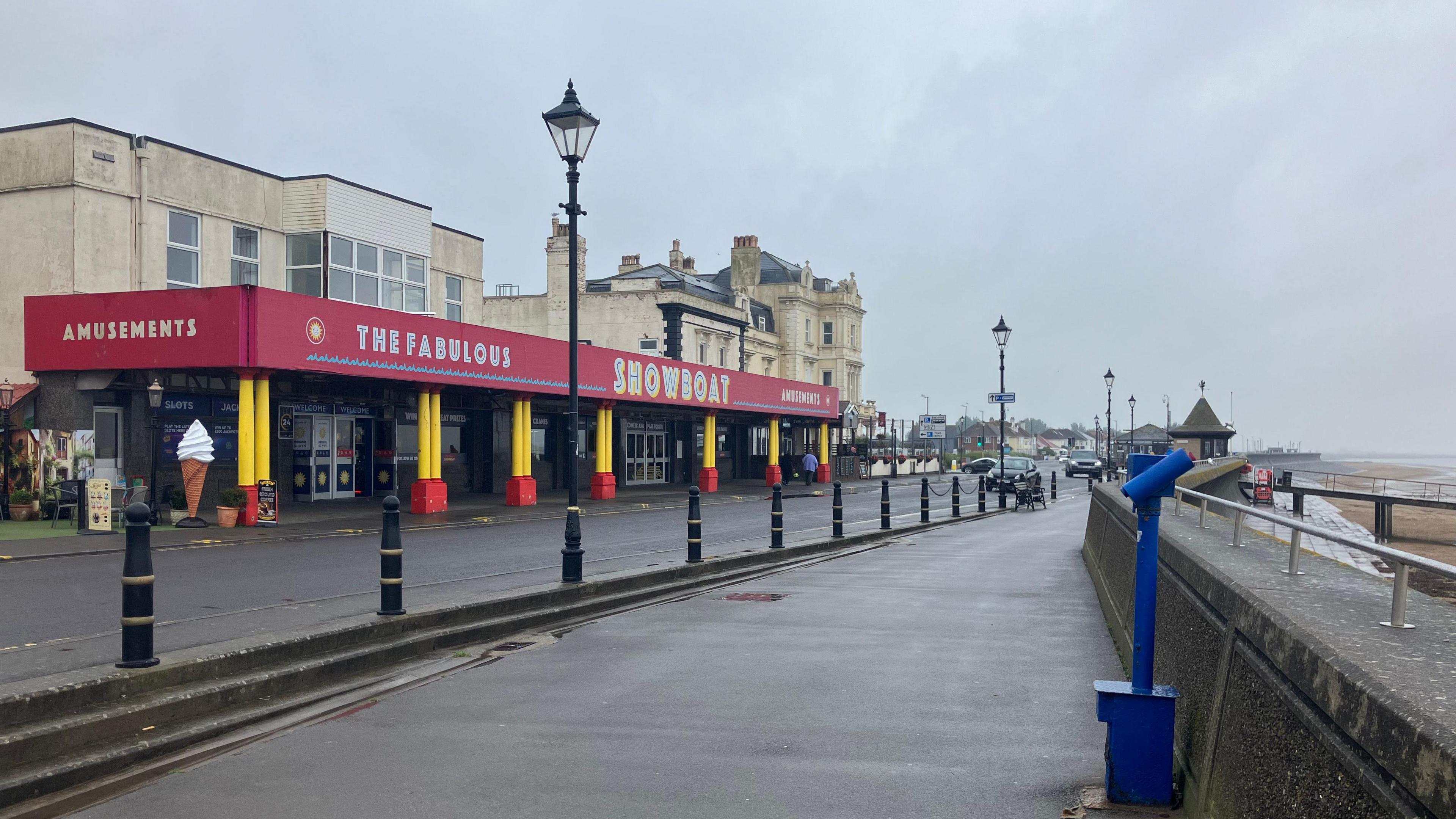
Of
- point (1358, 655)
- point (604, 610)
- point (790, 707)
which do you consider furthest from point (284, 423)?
point (1358, 655)

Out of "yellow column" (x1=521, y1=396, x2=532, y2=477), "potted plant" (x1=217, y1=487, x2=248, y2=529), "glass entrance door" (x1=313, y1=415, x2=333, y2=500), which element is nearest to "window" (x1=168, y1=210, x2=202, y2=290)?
"glass entrance door" (x1=313, y1=415, x2=333, y2=500)

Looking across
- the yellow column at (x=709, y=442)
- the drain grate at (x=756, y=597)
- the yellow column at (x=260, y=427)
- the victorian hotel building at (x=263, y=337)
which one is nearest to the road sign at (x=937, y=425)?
the yellow column at (x=709, y=442)

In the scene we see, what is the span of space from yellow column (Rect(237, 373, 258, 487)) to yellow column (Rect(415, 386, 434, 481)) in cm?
480

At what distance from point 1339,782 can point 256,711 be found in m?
Answer: 6.18

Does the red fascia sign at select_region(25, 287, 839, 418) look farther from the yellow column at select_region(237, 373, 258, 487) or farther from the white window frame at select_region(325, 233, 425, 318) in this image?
the white window frame at select_region(325, 233, 425, 318)

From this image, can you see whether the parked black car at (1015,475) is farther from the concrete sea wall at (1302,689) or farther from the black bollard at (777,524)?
the concrete sea wall at (1302,689)

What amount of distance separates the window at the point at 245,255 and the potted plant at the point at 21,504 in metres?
7.66

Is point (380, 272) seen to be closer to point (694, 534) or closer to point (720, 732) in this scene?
point (694, 534)

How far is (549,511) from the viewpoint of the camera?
2725 cm

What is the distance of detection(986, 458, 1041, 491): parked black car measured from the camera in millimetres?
37719

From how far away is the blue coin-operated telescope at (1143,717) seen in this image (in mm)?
4812

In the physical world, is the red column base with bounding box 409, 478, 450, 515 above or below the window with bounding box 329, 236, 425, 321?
below

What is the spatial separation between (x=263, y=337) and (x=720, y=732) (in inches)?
663

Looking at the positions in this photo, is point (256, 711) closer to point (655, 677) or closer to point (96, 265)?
point (655, 677)
